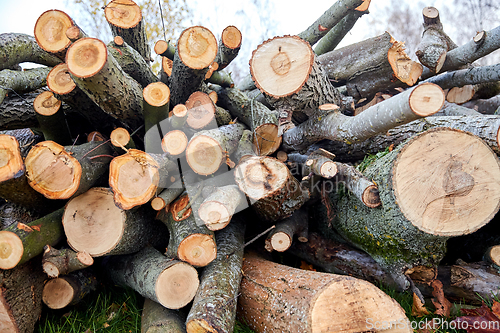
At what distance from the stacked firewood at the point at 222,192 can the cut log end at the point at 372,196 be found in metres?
0.02

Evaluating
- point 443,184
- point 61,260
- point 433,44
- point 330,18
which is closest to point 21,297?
point 61,260

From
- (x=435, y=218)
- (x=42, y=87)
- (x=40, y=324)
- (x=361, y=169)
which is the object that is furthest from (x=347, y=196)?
(x=42, y=87)

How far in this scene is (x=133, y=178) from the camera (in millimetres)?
1785

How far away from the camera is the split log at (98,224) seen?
1.86m

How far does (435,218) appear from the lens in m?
1.58

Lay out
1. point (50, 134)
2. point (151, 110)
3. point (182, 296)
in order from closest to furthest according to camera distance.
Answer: point (182, 296) < point (151, 110) < point (50, 134)

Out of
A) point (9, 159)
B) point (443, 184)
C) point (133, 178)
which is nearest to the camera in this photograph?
point (443, 184)

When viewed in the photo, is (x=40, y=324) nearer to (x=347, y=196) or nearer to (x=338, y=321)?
(x=338, y=321)

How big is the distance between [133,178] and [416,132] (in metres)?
2.13

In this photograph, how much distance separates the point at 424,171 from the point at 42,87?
10.6ft

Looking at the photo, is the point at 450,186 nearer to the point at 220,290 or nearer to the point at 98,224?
the point at 220,290

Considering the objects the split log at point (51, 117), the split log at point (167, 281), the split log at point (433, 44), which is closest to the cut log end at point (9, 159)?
the split log at point (51, 117)

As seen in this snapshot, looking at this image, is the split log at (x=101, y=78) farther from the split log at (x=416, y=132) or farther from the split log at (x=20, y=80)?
the split log at (x=416, y=132)

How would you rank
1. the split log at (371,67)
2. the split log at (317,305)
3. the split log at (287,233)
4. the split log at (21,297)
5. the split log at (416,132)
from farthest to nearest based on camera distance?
the split log at (371,67)
the split log at (287,233)
the split log at (416,132)
the split log at (21,297)
the split log at (317,305)
